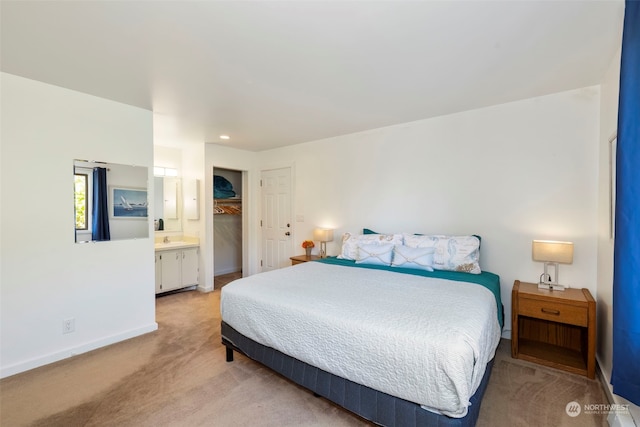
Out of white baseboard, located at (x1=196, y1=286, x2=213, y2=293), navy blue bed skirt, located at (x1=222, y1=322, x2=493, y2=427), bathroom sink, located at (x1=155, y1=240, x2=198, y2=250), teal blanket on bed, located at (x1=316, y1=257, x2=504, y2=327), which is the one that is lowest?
white baseboard, located at (x1=196, y1=286, x2=213, y2=293)

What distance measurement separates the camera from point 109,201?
9.59 feet

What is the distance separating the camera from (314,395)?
206cm

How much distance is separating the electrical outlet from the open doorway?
2689mm

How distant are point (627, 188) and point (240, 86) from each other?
8.86 ft

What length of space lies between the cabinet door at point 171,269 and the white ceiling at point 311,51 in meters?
2.31

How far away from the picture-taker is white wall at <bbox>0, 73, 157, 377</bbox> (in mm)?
2324

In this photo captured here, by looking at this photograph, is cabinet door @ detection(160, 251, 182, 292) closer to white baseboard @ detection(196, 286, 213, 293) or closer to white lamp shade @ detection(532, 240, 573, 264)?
white baseboard @ detection(196, 286, 213, 293)

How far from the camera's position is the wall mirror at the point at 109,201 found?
8.91 ft

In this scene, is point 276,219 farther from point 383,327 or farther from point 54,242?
point 383,327

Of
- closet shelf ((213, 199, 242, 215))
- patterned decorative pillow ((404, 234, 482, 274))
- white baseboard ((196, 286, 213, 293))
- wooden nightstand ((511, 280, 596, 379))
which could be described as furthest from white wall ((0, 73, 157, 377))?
wooden nightstand ((511, 280, 596, 379))

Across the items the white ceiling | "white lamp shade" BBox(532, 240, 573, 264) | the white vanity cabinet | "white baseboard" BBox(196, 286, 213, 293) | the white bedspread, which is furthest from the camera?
"white baseboard" BBox(196, 286, 213, 293)

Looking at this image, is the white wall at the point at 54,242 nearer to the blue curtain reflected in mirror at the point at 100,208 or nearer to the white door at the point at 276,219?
the blue curtain reflected in mirror at the point at 100,208

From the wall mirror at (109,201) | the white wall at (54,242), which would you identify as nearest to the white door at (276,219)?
the wall mirror at (109,201)

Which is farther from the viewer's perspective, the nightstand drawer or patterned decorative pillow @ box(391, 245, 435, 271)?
patterned decorative pillow @ box(391, 245, 435, 271)
